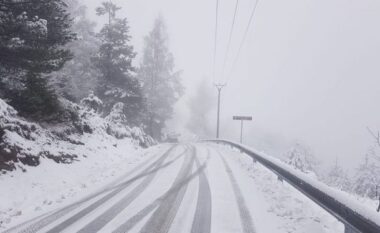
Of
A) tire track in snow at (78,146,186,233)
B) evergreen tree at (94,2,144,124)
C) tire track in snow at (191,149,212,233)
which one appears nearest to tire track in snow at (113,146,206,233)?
tire track in snow at (78,146,186,233)

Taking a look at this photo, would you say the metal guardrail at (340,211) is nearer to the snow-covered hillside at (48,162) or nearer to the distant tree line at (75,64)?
the snow-covered hillside at (48,162)

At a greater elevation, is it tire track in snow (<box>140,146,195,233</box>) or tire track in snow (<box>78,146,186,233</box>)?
tire track in snow (<box>140,146,195,233</box>)

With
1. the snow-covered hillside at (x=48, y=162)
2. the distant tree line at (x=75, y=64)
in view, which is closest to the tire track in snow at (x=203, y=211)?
the snow-covered hillside at (x=48, y=162)

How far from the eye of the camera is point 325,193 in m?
6.52

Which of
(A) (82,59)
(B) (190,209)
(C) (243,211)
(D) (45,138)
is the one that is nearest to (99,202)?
(B) (190,209)

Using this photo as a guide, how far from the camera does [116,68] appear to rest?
100.0 ft

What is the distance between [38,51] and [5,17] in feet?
5.75

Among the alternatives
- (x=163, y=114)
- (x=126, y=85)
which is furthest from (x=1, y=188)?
(x=163, y=114)

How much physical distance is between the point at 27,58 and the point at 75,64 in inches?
945

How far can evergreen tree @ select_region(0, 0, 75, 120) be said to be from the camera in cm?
1244

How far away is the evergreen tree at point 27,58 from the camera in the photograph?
40.8 ft

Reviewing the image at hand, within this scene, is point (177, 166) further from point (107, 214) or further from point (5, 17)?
point (5, 17)

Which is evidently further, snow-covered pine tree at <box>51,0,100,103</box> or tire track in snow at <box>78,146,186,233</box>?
snow-covered pine tree at <box>51,0,100,103</box>

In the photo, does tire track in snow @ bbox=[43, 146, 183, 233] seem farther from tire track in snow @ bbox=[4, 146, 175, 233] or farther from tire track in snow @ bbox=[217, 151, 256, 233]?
tire track in snow @ bbox=[217, 151, 256, 233]
